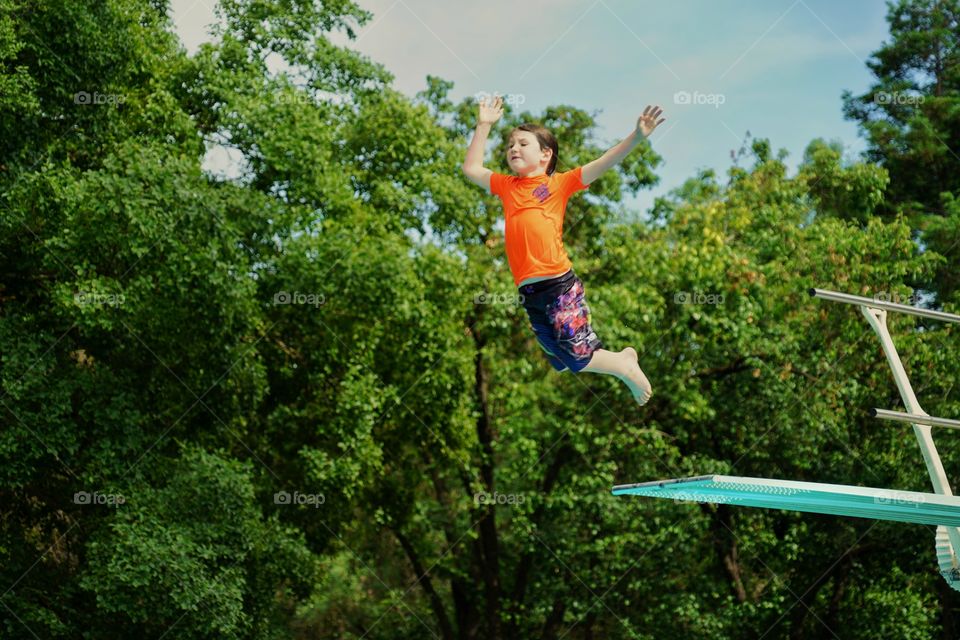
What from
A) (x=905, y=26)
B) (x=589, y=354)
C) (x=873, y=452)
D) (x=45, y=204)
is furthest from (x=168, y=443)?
(x=905, y=26)

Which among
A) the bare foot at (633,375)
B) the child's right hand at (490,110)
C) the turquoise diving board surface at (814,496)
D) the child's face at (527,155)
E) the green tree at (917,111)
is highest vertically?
the green tree at (917,111)

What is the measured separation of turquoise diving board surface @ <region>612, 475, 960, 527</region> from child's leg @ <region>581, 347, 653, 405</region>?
626 millimetres

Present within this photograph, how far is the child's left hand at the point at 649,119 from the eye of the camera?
4.76 m

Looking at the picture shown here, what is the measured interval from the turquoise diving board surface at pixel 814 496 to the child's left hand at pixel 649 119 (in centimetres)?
146

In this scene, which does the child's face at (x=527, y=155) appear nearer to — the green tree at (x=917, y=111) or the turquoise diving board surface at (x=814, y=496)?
the turquoise diving board surface at (x=814, y=496)

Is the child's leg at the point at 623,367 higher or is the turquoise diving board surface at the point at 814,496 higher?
the child's leg at the point at 623,367

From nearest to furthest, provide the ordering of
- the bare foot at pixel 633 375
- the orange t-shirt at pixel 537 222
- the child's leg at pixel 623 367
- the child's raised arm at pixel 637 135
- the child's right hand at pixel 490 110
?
the child's raised arm at pixel 637 135, the orange t-shirt at pixel 537 222, the child's right hand at pixel 490 110, the child's leg at pixel 623 367, the bare foot at pixel 633 375

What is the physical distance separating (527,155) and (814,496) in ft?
6.13

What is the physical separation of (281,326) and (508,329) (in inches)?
111

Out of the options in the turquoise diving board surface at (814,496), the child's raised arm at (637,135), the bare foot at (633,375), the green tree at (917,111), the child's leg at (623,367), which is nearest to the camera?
the turquoise diving board surface at (814,496)

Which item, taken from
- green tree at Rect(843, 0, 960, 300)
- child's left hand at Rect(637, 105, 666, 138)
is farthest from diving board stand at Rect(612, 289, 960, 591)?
green tree at Rect(843, 0, 960, 300)

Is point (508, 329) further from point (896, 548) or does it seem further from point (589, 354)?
point (589, 354)

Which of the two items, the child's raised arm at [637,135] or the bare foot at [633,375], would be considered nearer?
the child's raised arm at [637,135]

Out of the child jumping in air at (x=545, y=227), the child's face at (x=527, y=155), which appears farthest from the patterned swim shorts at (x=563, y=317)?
the child's face at (x=527, y=155)
